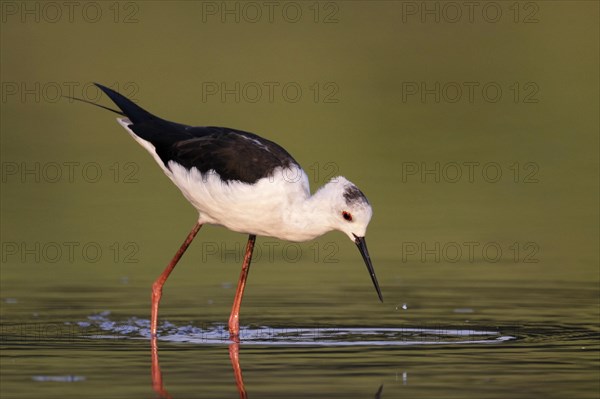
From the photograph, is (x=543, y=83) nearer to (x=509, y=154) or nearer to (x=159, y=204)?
(x=509, y=154)

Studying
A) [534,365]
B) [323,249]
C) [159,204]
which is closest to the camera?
[534,365]

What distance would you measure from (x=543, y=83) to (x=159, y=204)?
1144 cm

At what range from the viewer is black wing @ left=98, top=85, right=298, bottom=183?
11953 millimetres

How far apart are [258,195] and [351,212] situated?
74 cm

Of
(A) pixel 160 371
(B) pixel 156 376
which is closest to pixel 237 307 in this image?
(A) pixel 160 371

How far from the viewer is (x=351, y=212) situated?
11688mm

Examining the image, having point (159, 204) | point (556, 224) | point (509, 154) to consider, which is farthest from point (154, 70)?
point (556, 224)

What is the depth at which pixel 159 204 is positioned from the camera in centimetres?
1781

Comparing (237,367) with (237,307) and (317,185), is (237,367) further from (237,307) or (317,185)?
(317,185)

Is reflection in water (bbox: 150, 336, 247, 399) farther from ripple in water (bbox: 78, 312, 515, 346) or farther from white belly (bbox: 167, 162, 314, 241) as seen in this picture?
white belly (bbox: 167, 162, 314, 241)

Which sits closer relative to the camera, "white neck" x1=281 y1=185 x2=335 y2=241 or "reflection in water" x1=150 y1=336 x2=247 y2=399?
"reflection in water" x1=150 y1=336 x2=247 y2=399

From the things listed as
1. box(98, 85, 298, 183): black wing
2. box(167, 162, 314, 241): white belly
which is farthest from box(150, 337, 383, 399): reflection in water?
box(98, 85, 298, 183): black wing

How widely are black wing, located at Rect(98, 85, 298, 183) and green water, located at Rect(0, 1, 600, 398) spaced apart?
1172 mm

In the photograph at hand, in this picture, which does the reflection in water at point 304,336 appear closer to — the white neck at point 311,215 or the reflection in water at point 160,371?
the reflection in water at point 160,371
